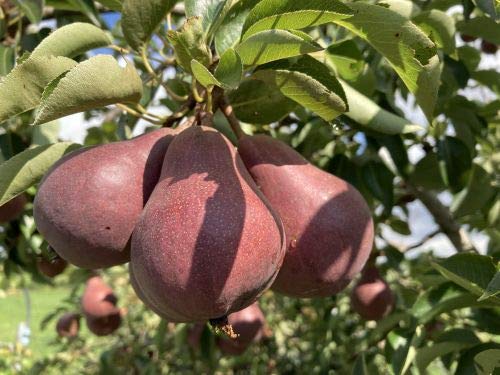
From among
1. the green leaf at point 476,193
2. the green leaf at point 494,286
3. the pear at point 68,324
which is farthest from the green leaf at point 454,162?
the pear at point 68,324

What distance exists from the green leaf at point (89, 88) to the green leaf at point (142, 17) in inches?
5.9

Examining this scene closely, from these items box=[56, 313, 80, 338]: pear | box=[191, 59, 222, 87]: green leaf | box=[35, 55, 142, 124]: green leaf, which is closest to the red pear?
box=[56, 313, 80, 338]: pear

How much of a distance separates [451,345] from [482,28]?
2.43ft

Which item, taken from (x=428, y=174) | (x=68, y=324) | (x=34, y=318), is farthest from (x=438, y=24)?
(x=34, y=318)

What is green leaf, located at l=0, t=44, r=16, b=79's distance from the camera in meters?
1.25

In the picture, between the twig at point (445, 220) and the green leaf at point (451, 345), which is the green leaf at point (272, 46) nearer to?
the green leaf at point (451, 345)

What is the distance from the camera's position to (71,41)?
0.96 meters

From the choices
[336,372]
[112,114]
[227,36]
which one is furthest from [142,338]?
[227,36]

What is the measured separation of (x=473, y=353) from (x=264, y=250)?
2.01 ft

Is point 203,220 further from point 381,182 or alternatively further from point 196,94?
point 381,182

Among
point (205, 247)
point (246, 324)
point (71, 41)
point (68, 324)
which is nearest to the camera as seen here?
point (205, 247)

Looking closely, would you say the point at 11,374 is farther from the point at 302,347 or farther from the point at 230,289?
the point at 230,289

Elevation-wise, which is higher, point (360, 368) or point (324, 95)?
point (324, 95)

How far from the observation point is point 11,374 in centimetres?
273
